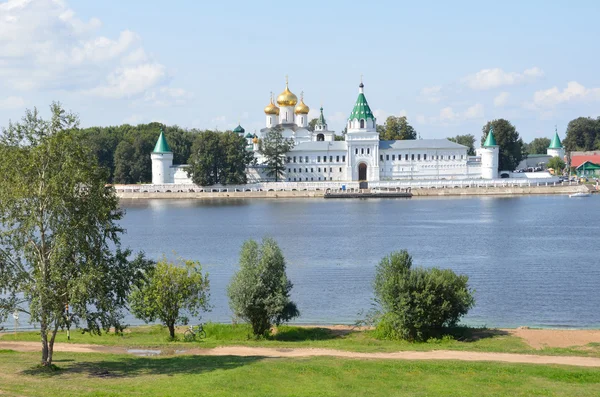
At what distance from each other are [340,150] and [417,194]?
35.1ft

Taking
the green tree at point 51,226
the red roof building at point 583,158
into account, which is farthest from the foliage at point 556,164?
the green tree at point 51,226

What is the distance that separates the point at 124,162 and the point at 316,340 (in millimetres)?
72723

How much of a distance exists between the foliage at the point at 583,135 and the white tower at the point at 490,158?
3460 centimetres

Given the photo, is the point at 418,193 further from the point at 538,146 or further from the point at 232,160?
the point at 538,146

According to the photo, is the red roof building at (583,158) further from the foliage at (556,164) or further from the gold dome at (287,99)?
the gold dome at (287,99)

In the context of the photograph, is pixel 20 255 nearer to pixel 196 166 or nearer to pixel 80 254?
pixel 80 254

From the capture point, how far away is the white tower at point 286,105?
9644 centimetres

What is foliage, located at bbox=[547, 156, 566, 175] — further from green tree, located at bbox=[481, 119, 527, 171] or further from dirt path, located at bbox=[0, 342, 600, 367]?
dirt path, located at bbox=[0, 342, 600, 367]

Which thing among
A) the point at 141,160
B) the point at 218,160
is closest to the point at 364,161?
the point at 218,160

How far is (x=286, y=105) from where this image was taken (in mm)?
96812

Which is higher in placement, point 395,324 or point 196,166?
point 196,166

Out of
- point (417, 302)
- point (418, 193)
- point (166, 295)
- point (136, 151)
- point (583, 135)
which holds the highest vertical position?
point (583, 135)

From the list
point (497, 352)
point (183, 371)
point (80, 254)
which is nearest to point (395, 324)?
point (497, 352)

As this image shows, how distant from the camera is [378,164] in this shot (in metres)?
85.8
